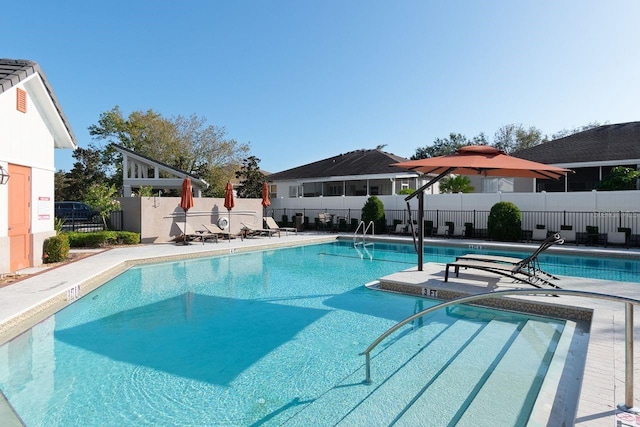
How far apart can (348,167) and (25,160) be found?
22.1 m

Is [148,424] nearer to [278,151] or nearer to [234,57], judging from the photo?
[234,57]

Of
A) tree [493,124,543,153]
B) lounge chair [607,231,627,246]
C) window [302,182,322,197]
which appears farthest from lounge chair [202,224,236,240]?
tree [493,124,543,153]

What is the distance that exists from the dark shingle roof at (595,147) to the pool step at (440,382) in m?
17.8

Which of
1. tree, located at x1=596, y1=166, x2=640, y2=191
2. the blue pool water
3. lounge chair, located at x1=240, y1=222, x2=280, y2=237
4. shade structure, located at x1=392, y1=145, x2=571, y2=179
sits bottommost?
the blue pool water

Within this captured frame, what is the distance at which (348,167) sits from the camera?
2948cm

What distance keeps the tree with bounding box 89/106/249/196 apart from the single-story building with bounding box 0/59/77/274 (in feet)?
79.5

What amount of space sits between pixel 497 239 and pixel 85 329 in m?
15.8

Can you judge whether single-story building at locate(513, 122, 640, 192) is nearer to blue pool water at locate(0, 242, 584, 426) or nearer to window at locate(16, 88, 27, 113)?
blue pool water at locate(0, 242, 584, 426)

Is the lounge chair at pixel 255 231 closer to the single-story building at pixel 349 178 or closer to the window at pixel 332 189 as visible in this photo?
the single-story building at pixel 349 178

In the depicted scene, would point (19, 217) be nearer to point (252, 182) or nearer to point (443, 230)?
point (443, 230)

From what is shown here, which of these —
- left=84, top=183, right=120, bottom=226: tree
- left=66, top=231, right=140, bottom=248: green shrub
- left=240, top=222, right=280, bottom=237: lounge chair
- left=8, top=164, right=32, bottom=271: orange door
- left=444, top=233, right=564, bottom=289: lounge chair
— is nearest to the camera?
left=444, top=233, right=564, bottom=289: lounge chair

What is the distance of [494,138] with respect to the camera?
49156 mm

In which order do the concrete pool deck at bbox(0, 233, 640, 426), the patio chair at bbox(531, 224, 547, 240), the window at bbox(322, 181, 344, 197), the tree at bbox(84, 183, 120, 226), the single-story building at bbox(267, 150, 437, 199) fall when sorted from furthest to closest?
the window at bbox(322, 181, 344, 197), the single-story building at bbox(267, 150, 437, 199), the tree at bbox(84, 183, 120, 226), the patio chair at bbox(531, 224, 547, 240), the concrete pool deck at bbox(0, 233, 640, 426)

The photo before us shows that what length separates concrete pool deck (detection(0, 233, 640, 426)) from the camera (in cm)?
328
